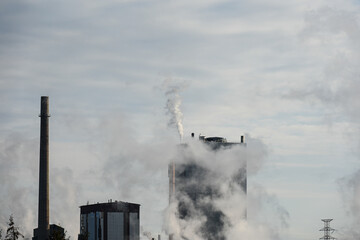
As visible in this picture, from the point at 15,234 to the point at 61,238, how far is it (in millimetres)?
8123

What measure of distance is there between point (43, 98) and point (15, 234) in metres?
A: 75.4

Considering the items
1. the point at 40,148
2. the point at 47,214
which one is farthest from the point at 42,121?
the point at 47,214

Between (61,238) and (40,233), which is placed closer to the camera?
(61,238)

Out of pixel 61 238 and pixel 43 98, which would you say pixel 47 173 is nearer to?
pixel 43 98

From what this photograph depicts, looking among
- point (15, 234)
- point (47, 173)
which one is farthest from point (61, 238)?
point (47, 173)

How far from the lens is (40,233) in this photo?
639ft

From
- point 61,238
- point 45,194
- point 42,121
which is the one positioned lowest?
point 61,238

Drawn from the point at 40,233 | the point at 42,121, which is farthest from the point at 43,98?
the point at 40,233

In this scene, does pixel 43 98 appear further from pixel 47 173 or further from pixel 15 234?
pixel 15 234

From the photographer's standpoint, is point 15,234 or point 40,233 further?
point 40,233

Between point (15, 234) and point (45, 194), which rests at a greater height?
point (45, 194)

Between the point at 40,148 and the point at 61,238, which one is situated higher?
the point at 40,148

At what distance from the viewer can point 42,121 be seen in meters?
189

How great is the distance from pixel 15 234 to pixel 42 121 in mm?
69868
